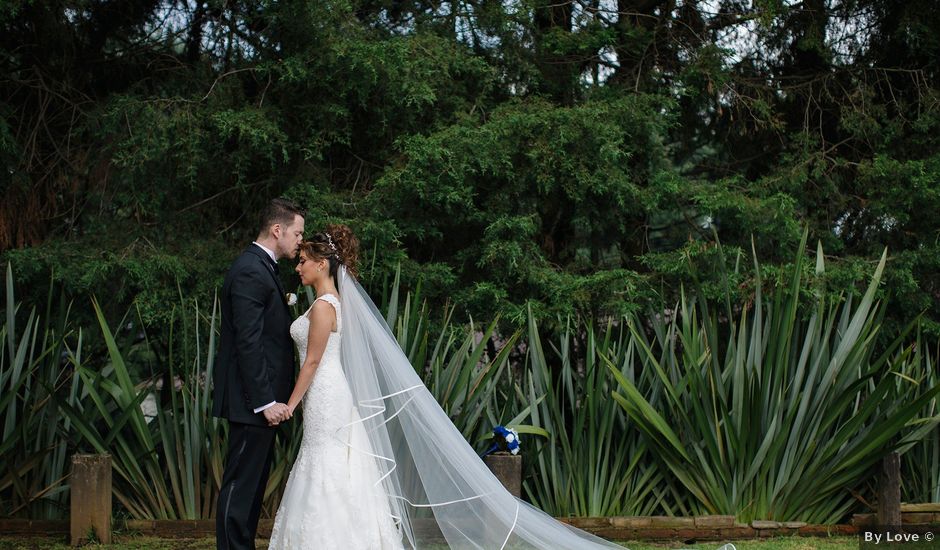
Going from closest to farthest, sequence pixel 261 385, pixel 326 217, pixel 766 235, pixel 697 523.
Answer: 1. pixel 261 385
2. pixel 697 523
3. pixel 326 217
4. pixel 766 235

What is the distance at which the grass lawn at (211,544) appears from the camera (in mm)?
5641

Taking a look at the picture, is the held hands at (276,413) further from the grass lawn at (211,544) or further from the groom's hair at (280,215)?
the grass lawn at (211,544)

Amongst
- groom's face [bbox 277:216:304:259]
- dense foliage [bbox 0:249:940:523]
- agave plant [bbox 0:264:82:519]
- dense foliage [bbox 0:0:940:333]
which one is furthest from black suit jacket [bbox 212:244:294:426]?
dense foliage [bbox 0:0:940:333]

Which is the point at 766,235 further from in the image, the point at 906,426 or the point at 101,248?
the point at 101,248

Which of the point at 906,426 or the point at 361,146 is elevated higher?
the point at 361,146

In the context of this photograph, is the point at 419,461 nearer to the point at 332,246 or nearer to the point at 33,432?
the point at 332,246

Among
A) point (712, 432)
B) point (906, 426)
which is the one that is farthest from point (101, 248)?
point (906, 426)

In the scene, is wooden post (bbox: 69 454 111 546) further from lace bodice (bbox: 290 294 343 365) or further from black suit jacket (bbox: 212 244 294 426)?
lace bodice (bbox: 290 294 343 365)

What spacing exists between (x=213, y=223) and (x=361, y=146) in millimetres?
1493

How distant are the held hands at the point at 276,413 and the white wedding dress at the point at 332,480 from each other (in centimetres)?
14

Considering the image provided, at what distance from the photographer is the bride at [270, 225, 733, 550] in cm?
461

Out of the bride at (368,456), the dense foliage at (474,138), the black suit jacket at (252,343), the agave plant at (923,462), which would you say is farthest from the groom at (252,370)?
the agave plant at (923,462)

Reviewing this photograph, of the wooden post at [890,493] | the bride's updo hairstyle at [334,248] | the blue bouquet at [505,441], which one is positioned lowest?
the wooden post at [890,493]

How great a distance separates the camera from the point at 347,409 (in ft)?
15.6
